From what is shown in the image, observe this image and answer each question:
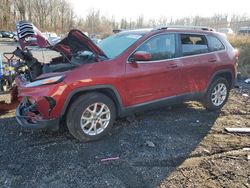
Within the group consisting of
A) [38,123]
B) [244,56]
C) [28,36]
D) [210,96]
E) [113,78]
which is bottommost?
[38,123]

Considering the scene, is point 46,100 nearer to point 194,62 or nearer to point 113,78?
point 113,78

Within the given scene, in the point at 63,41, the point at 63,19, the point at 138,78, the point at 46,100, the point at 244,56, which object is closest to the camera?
the point at 46,100

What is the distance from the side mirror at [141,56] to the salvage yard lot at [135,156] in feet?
4.20

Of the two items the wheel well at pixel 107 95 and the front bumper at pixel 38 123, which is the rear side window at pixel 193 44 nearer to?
the wheel well at pixel 107 95

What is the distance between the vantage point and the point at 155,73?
15.1 ft

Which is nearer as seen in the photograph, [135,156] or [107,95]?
[135,156]

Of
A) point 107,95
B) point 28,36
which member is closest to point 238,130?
point 107,95

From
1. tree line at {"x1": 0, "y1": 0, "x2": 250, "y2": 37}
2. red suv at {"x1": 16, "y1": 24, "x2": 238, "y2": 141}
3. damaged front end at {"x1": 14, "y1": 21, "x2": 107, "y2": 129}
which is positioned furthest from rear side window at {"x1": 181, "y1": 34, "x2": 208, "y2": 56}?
tree line at {"x1": 0, "y1": 0, "x2": 250, "y2": 37}

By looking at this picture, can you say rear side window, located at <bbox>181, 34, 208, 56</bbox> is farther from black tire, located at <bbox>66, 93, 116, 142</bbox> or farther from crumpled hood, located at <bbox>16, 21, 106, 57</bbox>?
black tire, located at <bbox>66, 93, 116, 142</bbox>

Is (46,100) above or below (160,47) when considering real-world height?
below

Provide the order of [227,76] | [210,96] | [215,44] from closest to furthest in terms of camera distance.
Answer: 1. [215,44]
2. [210,96]
3. [227,76]

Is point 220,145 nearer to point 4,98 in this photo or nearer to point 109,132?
point 109,132

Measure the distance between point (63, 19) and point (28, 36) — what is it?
61.1 m

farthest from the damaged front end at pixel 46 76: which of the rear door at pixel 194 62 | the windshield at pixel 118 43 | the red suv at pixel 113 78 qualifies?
the rear door at pixel 194 62
